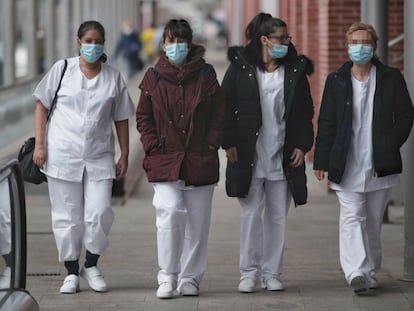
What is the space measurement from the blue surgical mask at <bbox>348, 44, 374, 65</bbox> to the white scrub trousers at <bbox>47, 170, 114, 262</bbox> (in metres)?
1.82

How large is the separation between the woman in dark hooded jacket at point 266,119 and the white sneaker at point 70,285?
1.12m

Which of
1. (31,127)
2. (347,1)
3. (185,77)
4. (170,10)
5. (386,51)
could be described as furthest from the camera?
(170,10)

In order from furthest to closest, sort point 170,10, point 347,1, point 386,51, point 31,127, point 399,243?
point 170,10
point 31,127
point 347,1
point 386,51
point 399,243

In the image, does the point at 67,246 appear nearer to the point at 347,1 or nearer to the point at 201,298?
the point at 201,298

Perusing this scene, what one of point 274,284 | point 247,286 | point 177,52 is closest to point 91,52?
point 177,52

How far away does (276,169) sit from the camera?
8.83 metres

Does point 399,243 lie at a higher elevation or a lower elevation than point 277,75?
lower

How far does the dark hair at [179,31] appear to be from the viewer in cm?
852

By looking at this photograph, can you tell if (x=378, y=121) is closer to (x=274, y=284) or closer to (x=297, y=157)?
(x=297, y=157)

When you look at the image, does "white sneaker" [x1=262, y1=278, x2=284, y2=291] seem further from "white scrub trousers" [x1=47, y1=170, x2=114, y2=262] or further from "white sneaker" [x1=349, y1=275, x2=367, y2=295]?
"white scrub trousers" [x1=47, y1=170, x2=114, y2=262]

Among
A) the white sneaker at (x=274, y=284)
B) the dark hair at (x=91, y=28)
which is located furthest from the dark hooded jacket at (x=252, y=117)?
the dark hair at (x=91, y=28)

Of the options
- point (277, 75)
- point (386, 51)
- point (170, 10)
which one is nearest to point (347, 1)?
point (386, 51)

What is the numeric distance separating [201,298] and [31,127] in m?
12.9

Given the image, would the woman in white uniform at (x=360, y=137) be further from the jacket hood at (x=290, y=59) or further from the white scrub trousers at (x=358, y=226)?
the jacket hood at (x=290, y=59)
